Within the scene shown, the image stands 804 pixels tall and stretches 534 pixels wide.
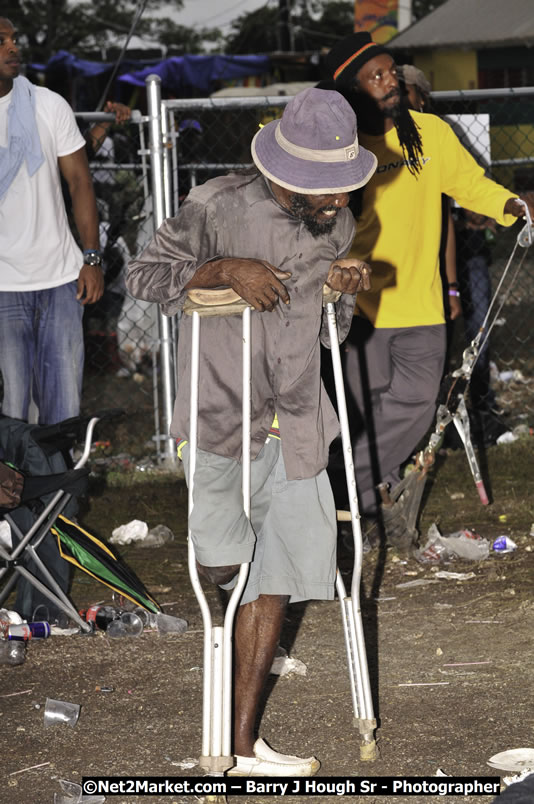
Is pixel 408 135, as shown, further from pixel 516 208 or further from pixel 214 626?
pixel 214 626

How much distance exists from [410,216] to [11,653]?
116 inches

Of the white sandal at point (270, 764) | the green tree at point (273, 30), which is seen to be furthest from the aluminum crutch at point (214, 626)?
the green tree at point (273, 30)

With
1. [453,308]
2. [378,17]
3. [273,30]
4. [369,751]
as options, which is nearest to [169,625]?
[369,751]

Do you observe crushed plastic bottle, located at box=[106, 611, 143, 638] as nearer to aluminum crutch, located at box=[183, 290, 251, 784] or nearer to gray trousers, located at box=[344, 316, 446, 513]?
gray trousers, located at box=[344, 316, 446, 513]

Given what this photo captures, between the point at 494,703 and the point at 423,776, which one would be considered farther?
the point at 494,703

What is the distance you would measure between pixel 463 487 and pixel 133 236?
10.9 feet

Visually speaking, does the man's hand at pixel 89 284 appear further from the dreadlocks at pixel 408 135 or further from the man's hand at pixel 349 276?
the man's hand at pixel 349 276

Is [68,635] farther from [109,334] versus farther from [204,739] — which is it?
[109,334]

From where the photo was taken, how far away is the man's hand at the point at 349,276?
3.30 m

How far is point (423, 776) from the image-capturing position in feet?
11.3

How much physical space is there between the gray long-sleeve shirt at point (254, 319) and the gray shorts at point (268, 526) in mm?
68

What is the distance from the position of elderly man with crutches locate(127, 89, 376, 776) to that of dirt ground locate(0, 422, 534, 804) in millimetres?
392

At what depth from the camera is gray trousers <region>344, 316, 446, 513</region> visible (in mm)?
5781

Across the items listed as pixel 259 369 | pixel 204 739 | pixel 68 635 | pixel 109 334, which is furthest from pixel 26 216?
pixel 109 334
